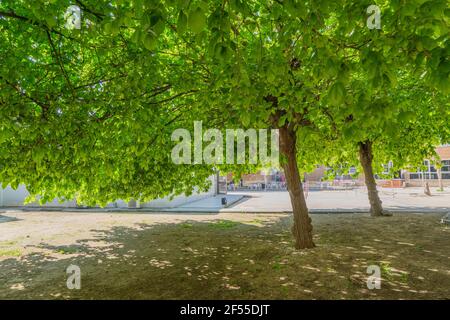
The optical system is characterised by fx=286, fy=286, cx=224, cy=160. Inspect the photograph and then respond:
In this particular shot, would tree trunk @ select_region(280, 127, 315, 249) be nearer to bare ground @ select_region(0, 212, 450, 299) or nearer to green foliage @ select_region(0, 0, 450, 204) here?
bare ground @ select_region(0, 212, 450, 299)

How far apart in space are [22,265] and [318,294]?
9.25m

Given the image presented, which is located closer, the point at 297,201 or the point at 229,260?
the point at 229,260

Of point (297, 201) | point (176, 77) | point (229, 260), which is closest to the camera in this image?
point (176, 77)

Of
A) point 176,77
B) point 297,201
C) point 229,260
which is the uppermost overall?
point 176,77

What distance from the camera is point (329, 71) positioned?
2975mm

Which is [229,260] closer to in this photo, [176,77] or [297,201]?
[297,201]

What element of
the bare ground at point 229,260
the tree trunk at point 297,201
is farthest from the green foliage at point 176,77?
the bare ground at point 229,260

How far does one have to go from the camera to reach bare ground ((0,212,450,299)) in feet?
21.9

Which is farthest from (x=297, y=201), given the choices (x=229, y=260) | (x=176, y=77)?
(x=176, y=77)

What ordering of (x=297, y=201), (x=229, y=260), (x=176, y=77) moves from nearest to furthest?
(x=176, y=77), (x=229, y=260), (x=297, y=201)

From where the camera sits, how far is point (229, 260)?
9.10 meters

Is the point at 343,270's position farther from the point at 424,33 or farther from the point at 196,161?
the point at 424,33

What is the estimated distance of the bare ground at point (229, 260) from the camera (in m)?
6.69

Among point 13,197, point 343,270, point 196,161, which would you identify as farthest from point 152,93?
point 13,197
